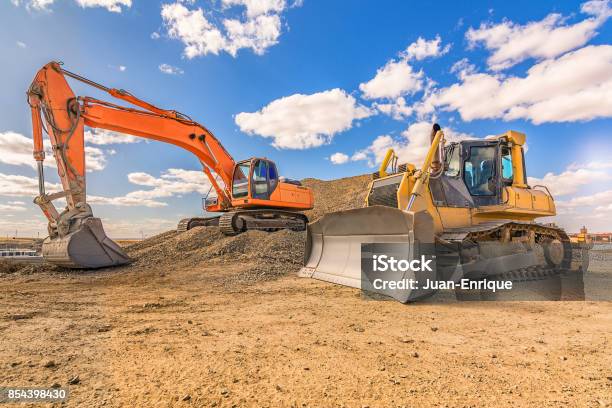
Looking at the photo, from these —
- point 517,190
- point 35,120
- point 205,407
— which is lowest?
point 205,407

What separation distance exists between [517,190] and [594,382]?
216 inches

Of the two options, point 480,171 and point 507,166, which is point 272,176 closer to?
point 480,171

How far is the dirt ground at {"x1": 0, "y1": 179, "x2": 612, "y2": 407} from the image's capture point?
2.15m

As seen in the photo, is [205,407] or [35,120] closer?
[205,407]

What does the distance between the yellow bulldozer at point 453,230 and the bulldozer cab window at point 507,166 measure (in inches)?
0.8

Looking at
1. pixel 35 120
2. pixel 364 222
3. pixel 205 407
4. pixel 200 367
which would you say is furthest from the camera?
pixel 35 120

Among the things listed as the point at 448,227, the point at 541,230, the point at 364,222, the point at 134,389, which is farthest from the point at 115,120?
the point at 541,230

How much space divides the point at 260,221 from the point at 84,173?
5.45 m

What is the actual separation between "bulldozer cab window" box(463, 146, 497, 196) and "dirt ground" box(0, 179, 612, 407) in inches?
101

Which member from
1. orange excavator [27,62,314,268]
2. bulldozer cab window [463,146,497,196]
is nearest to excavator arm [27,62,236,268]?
orange excavator [27,62,314,268]

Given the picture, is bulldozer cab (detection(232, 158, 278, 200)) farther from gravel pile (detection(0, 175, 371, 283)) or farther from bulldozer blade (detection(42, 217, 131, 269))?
bulldozer blade (detection(42, 217, 131, 269))

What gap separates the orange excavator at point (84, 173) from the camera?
855 cm

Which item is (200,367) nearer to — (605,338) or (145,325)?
(145,325)

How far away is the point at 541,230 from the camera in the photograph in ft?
23.6
